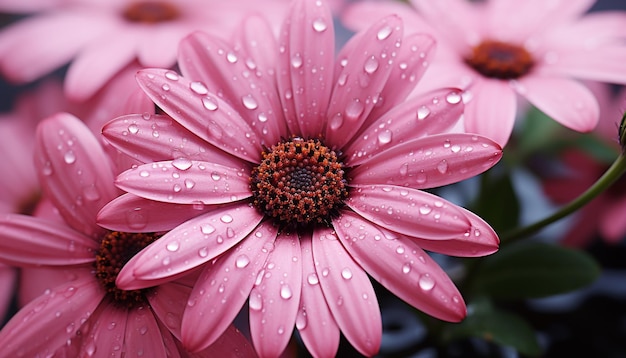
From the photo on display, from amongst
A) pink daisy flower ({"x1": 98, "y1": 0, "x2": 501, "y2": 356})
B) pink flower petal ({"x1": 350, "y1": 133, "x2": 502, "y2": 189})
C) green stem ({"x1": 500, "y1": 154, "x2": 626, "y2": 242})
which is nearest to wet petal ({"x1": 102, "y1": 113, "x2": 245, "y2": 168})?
pink daisy flower ({"x1": 98, "y1": 0, "x2": 501, "y2": 356})

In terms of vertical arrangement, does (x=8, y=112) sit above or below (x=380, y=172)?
below

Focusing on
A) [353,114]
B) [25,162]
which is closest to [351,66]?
[353,114]

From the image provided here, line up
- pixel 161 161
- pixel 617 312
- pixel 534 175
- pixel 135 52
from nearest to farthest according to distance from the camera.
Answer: pixel 161 161 → pixel 135 52 → pixel 617 312 → pixel 534 175

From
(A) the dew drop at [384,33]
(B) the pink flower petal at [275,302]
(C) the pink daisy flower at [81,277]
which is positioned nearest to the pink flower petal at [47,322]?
(C) the pink daisy flower at [81,277]

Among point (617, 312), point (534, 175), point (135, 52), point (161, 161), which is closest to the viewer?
point (161, 161)

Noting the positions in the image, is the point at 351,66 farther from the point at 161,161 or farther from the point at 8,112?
the point at 8,112

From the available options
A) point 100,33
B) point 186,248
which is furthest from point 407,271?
point 100,33

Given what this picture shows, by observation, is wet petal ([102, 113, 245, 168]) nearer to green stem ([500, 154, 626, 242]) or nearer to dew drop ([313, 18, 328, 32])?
dew drop ([313, 18, 328, 32])
